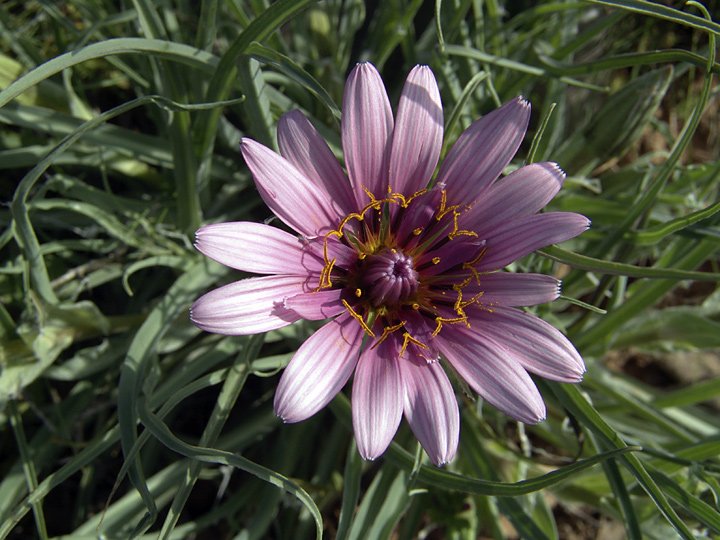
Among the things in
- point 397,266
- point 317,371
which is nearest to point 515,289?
point 397,266

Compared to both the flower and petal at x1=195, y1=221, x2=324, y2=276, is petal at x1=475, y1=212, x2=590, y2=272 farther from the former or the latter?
petal at x1=195, y1=221, x2=324, y2=276

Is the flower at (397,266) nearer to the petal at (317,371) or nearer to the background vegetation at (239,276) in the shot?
the petal at (317,371)

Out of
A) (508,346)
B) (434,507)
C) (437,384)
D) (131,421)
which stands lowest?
(434,507)

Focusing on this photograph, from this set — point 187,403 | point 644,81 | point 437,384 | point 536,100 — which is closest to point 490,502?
point 437,384

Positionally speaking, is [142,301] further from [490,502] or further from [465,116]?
[490,502]

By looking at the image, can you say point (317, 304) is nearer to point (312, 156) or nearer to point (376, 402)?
point (376, 402)

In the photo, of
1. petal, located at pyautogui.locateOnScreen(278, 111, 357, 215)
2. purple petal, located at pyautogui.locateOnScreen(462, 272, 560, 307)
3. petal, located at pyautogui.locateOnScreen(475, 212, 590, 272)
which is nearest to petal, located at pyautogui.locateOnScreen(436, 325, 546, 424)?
purple petal, located at pyautogui.locateOnScreen(462, 272, 560, 307)
